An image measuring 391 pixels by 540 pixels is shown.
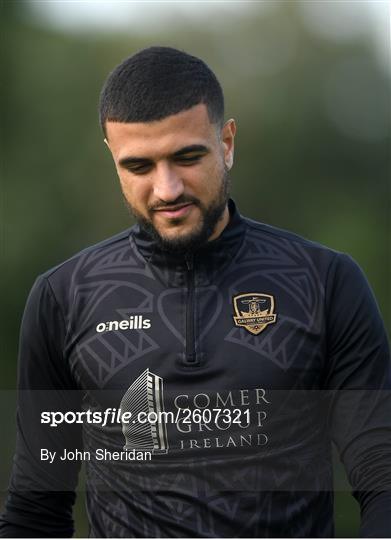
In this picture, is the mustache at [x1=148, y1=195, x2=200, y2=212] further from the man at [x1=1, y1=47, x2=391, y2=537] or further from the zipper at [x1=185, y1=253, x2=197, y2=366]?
the zipper at [x1=185, y1=253, x2=197, y2=366]

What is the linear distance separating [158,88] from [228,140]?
0.41m

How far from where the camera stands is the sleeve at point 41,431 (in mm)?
3498

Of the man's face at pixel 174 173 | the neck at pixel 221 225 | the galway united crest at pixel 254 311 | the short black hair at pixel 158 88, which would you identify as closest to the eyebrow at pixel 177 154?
the man's face at pixel 174 173

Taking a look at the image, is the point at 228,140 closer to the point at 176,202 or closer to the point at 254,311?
the point at 176,202

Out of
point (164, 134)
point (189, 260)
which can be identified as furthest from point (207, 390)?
point (164, 134)

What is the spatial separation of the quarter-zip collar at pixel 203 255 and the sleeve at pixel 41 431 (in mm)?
454

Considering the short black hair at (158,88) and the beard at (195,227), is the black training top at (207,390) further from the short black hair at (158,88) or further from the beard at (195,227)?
the short black hair at (158,88)

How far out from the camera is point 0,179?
11.2 metres

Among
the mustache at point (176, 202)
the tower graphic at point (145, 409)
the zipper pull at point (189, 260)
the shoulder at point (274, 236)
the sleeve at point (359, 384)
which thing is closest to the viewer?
the sleeve at point (359, 384)

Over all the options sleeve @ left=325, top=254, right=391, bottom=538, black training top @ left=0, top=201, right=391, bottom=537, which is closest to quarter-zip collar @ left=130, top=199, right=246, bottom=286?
black training top @ left=0, top=201, right=391, bottom=537

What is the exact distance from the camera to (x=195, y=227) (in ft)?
10.8

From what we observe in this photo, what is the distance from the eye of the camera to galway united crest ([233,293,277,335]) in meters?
3.37

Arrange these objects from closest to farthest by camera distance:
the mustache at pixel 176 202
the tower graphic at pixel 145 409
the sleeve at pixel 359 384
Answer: the sleeve at pixel 359 384
the mustache at pixel 176 202
the tower graphic at pixel 145 409

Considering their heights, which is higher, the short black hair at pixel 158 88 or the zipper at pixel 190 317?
the short black hair at pixel 158 88
